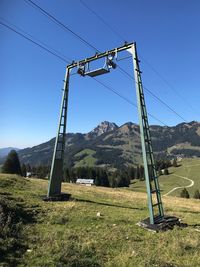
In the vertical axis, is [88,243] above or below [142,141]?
below

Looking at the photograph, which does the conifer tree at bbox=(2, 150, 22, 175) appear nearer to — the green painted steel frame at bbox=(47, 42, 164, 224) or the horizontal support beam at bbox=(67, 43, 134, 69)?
the green painted steel frame at bbox=(47, 42, 164, 224)

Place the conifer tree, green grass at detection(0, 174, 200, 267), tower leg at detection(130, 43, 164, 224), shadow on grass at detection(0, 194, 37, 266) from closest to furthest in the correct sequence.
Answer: shadow on grass at detection(0, 194, 37, 266) < green grass at detection(0, 174, 200, 267) < tower leg at detection(130, 43, 164, 224) < the conifer tree

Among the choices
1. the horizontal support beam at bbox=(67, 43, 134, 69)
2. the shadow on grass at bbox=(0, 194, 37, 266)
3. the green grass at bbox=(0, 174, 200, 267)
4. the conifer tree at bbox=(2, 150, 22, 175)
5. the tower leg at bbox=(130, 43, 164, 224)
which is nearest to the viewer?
the shadow on grass at bbox=(0, 194, 37, 266)

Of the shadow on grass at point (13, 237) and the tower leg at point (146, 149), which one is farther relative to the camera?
the tower leg at point (146, 149)

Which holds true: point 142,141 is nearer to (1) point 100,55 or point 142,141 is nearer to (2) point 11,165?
(1) point 100,55

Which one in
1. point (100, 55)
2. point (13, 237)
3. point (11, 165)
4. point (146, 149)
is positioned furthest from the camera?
point (11, 165)

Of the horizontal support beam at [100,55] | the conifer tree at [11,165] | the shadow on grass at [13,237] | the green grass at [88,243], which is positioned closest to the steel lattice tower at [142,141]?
the horizontal support beam at [100,55]

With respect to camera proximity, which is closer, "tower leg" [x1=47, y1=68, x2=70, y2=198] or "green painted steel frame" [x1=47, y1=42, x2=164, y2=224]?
"green painted steel frame" [x1=47, y1=42, x2=164, y2=224]

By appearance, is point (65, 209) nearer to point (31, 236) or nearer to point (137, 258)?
point (31, 236)

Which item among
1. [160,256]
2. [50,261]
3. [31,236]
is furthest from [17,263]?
[160,256]

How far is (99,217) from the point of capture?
55.3ft

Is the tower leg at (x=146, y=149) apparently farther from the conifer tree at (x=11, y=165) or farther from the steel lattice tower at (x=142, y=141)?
the conifer tree at (x=11, y=165)

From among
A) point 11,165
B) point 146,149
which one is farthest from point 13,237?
point 11,165

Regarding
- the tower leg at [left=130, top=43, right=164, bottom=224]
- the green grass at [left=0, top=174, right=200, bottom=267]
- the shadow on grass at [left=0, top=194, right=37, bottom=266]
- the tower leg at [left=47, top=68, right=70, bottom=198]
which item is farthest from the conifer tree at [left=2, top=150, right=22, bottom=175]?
the tower leg at [left=130, top=43, right=164, bottom=224]
